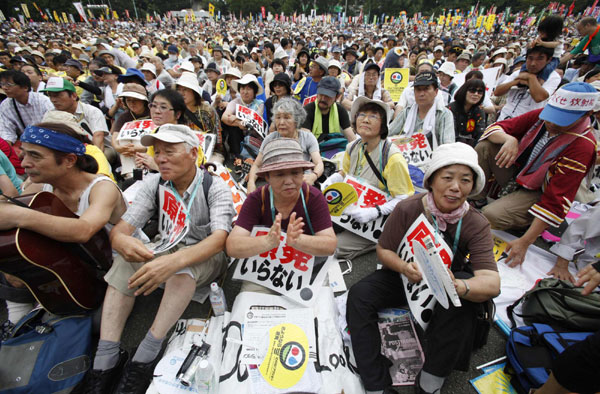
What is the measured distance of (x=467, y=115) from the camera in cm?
512

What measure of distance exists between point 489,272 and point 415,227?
64 cm

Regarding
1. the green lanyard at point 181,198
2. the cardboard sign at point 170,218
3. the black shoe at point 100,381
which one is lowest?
the black shoe at point 100,381

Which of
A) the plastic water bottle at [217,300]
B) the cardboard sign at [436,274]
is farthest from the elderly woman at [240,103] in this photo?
the cardboard sign at [436,274]

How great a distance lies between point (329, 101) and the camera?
4.99m

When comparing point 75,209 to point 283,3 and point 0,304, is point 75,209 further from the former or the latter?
point 283,3

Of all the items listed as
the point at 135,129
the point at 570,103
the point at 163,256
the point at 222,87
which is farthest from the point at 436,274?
the point at 222,87

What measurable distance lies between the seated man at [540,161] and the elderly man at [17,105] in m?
7.86

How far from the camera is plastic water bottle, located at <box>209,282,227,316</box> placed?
98.7 inches

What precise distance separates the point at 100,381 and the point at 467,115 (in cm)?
656

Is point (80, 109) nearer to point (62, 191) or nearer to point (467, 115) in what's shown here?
point (62, 191)

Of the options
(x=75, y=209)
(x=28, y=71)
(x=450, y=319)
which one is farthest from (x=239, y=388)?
(x=28, y=71)

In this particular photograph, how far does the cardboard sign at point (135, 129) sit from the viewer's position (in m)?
4.46

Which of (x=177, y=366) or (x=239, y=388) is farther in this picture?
(x=177, y=366)

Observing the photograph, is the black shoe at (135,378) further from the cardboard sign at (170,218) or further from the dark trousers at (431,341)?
the dark trousers at (431,341)
